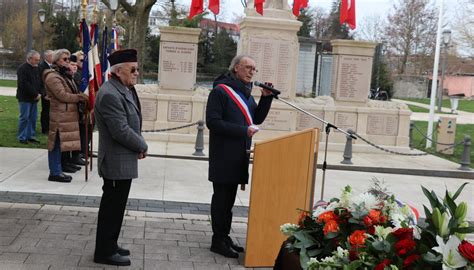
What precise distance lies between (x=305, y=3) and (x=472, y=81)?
53.4 m

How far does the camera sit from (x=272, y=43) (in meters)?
13.8

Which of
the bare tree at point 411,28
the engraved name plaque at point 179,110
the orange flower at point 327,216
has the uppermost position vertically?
the bare tree at point 411,28

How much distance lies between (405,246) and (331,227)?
0.62m

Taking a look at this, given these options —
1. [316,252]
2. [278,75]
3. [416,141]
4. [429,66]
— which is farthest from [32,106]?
[429,66]

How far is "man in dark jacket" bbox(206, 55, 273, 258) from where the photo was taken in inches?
209

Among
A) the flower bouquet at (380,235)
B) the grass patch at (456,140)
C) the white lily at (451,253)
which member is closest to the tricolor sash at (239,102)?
the flower bouquet at (380,235)

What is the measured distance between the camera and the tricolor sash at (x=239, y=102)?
17.5 ft

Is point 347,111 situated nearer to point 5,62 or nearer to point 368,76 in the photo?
point 368,76

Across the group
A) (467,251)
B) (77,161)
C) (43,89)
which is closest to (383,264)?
(467,251)

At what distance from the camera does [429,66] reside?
5344 cm

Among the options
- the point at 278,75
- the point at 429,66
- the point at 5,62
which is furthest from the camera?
the point at 429,66

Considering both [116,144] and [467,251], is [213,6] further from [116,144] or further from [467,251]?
[467,251]

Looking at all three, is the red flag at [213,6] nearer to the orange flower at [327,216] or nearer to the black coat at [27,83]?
the black coat at [27,83]

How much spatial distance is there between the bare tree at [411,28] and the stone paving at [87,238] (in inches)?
1729
